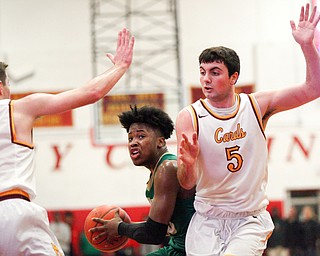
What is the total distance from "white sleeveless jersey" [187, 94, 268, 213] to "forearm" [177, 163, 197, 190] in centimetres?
22

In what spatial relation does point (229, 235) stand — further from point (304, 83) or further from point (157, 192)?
point (304, 83)

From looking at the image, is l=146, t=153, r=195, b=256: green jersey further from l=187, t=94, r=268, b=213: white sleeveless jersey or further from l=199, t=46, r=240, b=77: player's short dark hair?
l=199, t=46, r=240, b=77: player's short dark hair

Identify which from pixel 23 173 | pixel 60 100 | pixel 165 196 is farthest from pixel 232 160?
pixel 23 173

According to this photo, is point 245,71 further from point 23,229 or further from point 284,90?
point 23,229

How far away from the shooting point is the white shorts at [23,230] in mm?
4828

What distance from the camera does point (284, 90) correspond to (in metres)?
5.46

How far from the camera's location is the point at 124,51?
5535 mm

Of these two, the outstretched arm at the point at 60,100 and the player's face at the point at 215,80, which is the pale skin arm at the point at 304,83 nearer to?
the player's face at the point at 215,80

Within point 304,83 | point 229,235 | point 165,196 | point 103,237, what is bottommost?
point 103,237

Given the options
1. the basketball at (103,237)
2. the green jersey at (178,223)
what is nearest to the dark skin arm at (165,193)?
the green jersey at (178,223)

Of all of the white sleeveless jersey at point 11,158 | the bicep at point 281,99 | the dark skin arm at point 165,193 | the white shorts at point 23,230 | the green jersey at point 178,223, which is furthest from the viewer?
the green jersey at point 178,223

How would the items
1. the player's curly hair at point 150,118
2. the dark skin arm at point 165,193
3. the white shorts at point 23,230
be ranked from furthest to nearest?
the player's curly hair at point 150,118 → the dark skin arm at point 165,193 → the white shorts at point 23,230

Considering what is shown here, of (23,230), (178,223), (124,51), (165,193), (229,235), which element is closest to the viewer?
(23,230)

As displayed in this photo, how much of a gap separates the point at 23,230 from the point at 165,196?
130 centimetres
